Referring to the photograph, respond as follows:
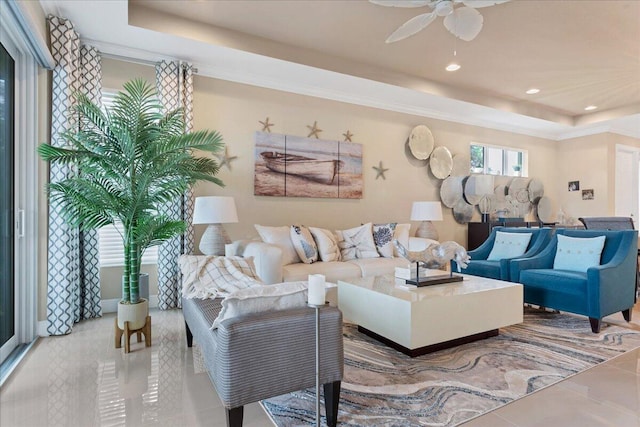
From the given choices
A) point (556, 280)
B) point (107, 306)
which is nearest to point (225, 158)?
point (107, 306)

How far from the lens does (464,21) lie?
109 inches

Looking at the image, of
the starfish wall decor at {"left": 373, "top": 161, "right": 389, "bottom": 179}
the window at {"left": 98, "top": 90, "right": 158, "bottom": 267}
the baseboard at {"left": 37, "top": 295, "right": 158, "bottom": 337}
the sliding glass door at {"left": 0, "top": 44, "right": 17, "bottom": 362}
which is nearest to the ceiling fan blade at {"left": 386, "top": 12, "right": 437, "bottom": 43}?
the starfish wall decor at {"left": 373, "top": 161, "right": 389, "bottom": 179}

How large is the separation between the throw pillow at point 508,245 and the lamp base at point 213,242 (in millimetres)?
3169

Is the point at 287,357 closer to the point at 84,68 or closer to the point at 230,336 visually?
the point at 230,336

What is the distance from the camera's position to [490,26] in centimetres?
354

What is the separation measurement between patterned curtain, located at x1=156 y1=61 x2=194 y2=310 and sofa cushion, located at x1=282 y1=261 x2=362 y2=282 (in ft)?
3.80

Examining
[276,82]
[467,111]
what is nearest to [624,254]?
[467,111]

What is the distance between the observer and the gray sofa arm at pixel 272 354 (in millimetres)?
1484

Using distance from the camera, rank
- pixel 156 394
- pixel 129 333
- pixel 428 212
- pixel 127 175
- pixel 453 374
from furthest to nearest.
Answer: pixel 428 212
pixel 127 175
pixel 129 333
pixel 453 374
pixel 156 394

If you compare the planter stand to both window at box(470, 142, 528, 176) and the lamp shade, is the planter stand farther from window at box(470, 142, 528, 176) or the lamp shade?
window at box(470, 142, 528, 176)

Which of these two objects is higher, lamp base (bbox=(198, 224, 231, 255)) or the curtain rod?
the curtain rod

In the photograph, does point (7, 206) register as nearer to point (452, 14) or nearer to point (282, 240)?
point (282, 240)

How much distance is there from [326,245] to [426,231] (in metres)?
1.80

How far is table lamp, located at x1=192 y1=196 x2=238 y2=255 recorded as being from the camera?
11.4 feet
